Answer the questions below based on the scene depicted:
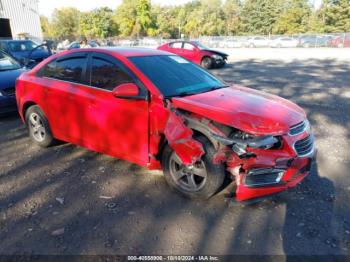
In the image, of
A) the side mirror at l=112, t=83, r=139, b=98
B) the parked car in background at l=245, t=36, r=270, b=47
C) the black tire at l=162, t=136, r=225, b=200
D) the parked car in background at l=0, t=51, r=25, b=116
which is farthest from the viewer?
the parked car in background at l=245, t=36, r=270, b=47

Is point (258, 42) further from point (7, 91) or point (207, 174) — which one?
point (207, 174)

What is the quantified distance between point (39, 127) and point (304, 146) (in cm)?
402

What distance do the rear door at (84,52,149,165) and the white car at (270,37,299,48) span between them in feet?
140

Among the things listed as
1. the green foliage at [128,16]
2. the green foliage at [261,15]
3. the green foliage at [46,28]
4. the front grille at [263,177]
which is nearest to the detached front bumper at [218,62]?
the front grille at [263,177]

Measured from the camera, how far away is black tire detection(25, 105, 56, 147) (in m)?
5.01

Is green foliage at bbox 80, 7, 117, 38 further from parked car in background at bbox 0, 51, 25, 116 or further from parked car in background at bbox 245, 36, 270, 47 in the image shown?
parked car in background at bbox 0, 51, 25, 116

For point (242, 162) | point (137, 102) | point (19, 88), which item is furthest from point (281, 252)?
point (19, 88)

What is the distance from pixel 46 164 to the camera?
4.64 meters

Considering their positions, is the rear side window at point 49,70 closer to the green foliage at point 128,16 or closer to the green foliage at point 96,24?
the green foliage at point 128,16

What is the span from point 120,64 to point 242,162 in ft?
6.47

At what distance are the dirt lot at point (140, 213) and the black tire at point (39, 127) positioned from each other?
8.9 inches

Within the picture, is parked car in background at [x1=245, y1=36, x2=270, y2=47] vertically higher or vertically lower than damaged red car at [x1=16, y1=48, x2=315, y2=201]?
lower

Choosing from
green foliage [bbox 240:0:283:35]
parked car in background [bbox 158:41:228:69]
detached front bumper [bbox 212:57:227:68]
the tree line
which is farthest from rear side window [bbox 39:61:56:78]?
green foliage [bbox 240:0:283:35]

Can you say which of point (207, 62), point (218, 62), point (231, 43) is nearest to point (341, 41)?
point (231, 43)
